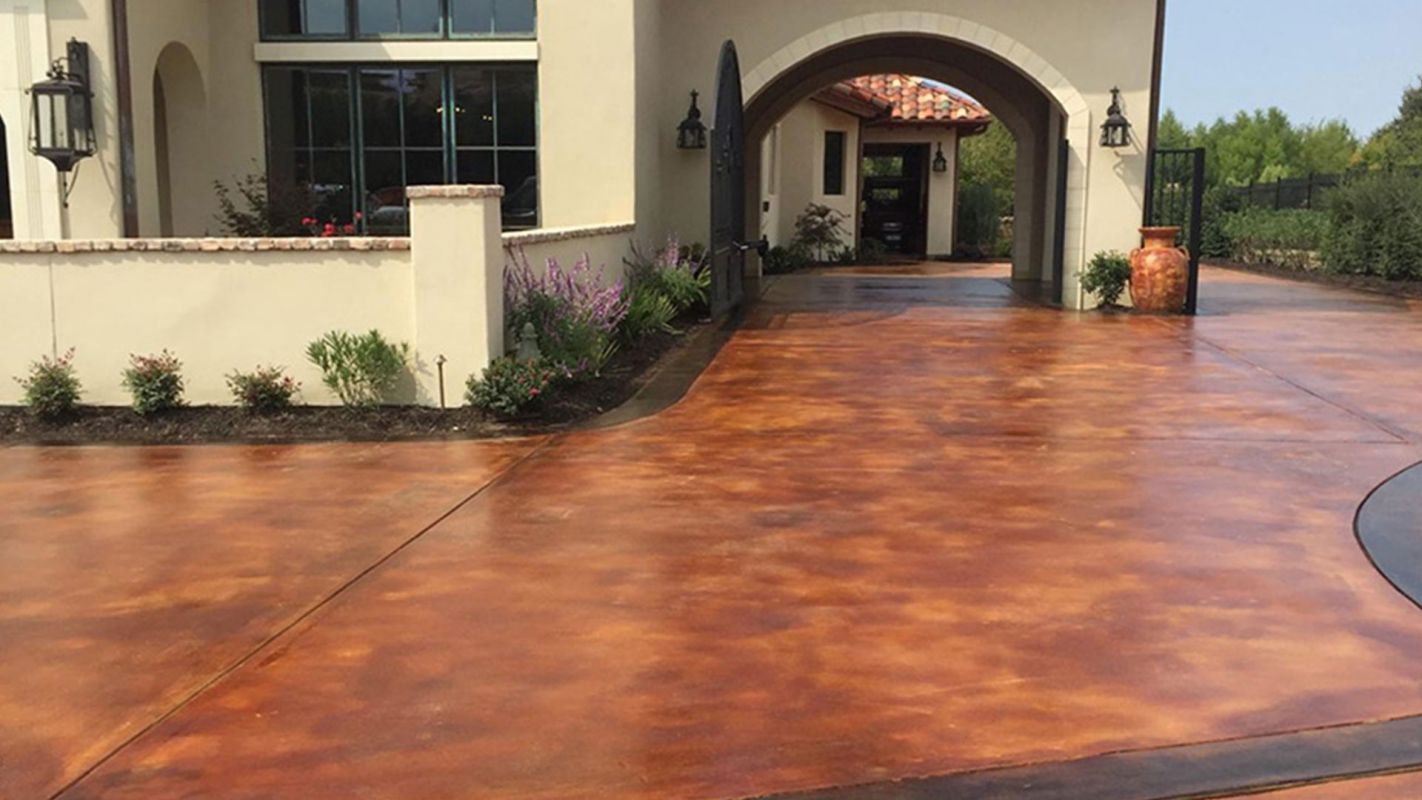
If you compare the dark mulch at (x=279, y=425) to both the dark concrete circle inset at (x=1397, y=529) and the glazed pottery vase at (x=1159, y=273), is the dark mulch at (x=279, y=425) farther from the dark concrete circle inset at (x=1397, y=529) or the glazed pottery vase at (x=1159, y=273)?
the glazed pottery vase at (x=1159, y=273)

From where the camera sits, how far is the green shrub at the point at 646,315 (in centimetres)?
1162

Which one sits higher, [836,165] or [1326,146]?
[1326,146]

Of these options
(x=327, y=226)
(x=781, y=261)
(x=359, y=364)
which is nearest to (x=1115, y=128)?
(x=327, y=226)

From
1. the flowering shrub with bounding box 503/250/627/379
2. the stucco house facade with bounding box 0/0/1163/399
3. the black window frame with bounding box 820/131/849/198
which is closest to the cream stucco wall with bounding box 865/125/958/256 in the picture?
the black window frame with bounding box 820/131/849/198

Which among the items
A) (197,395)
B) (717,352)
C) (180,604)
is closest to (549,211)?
(717,352)

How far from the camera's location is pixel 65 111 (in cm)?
1104

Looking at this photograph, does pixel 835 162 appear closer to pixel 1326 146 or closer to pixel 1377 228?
pixel 1377 228

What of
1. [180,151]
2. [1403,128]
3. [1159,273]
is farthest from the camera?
[1403,128]

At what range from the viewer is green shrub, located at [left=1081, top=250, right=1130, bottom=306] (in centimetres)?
1508

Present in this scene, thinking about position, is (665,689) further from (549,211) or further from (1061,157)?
(1061,157)

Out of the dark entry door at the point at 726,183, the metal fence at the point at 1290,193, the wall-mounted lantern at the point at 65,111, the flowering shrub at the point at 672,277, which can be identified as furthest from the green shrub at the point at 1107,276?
the wall-mounted lantern at the point at 65,111

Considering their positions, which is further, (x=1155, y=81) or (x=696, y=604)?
(x=1155, y=81)

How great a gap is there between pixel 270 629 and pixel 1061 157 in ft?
44.2

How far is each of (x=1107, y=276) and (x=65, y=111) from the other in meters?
11.0
